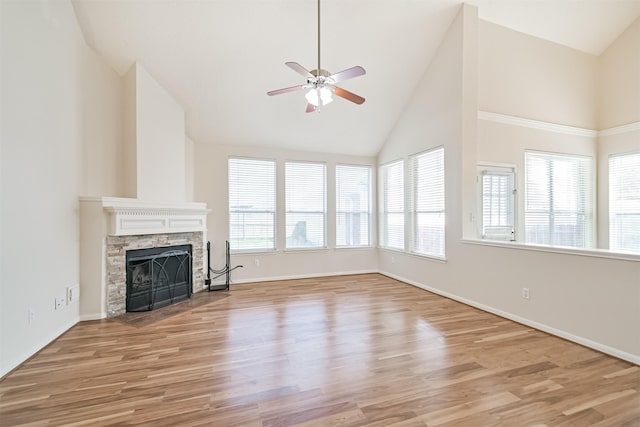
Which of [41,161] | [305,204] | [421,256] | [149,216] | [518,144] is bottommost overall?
[421,256]

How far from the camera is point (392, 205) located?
6.15 m

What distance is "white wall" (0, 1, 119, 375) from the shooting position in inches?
96.0

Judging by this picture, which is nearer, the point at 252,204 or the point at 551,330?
the point at 551,330

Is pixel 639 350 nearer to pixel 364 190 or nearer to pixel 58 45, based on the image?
pixel 364 190

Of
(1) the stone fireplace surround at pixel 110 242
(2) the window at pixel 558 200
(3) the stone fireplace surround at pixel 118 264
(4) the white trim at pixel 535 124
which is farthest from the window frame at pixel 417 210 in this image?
(3) the stone fireplace surround at pixel 118 264

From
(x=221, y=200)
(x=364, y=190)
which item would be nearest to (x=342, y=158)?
(x=364, y=190)

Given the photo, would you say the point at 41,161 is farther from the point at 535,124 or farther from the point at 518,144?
the point at 535,124

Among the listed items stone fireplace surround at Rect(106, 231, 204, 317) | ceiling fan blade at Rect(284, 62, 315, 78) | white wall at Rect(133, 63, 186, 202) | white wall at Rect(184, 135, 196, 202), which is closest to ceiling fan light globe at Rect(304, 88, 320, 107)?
ceiling fan blade at Rect(284, 62, 315, 78)

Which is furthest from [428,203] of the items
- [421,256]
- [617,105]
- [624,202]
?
[617,105]

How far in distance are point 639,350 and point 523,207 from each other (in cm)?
287

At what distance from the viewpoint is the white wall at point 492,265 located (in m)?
2.71

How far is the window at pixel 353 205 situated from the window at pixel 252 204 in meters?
1.43

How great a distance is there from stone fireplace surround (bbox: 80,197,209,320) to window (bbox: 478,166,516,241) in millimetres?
4764

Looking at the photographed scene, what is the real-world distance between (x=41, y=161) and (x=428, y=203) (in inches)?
200
